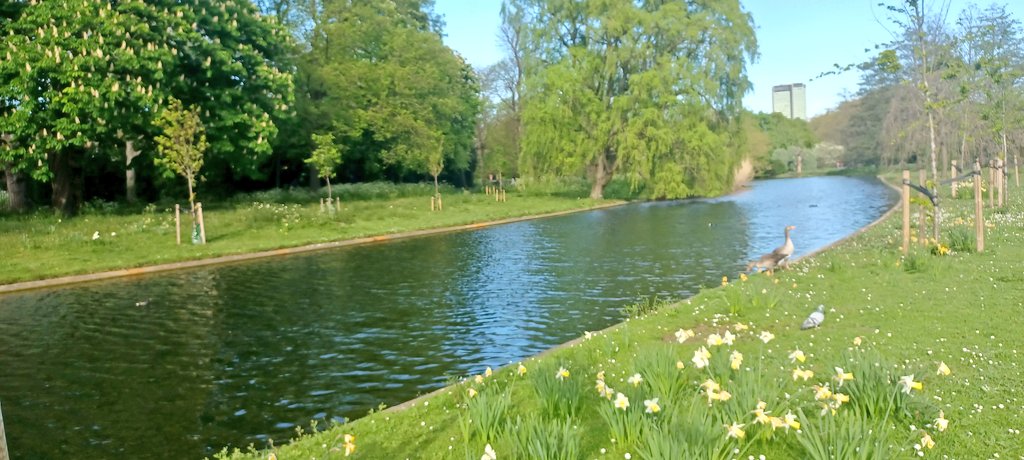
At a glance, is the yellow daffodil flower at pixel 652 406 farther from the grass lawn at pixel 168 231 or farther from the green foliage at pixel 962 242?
the grass lawn at pixel 168 231

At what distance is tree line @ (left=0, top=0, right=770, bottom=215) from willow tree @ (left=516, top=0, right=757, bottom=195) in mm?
111

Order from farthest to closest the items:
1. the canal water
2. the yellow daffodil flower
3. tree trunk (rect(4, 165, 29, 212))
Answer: tree trunk (rect(4, 165, 29, 212)), the canal water, the yellow daffodil flower

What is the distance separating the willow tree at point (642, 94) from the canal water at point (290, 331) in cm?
2302

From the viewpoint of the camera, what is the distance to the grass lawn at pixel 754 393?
498cm

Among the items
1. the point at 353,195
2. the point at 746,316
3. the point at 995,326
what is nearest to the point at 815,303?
the point at 746,316

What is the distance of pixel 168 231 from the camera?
85.5ft

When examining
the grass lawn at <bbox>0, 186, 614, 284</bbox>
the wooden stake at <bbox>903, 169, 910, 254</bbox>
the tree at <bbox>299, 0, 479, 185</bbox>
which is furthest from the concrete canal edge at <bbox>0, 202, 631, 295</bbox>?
the wooden stake at <bbox>903, 169, 910, 254</bbox>

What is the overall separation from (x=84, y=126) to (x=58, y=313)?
13.0m

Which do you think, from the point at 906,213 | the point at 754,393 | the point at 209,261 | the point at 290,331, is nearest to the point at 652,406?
the point at 754,393

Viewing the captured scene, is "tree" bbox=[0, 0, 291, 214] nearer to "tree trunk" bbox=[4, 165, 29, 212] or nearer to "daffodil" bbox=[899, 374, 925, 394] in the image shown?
"tree trunk" bbox=[4, 165, 29, 212]

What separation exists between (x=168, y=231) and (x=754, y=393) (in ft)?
83.7

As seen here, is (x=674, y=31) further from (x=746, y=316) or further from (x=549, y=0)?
(x=746, y=316)

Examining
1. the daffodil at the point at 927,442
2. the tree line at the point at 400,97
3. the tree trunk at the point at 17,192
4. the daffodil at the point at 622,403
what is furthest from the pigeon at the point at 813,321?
the tree trunk at the point at 17,192

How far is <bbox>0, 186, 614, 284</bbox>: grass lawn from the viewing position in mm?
21078
